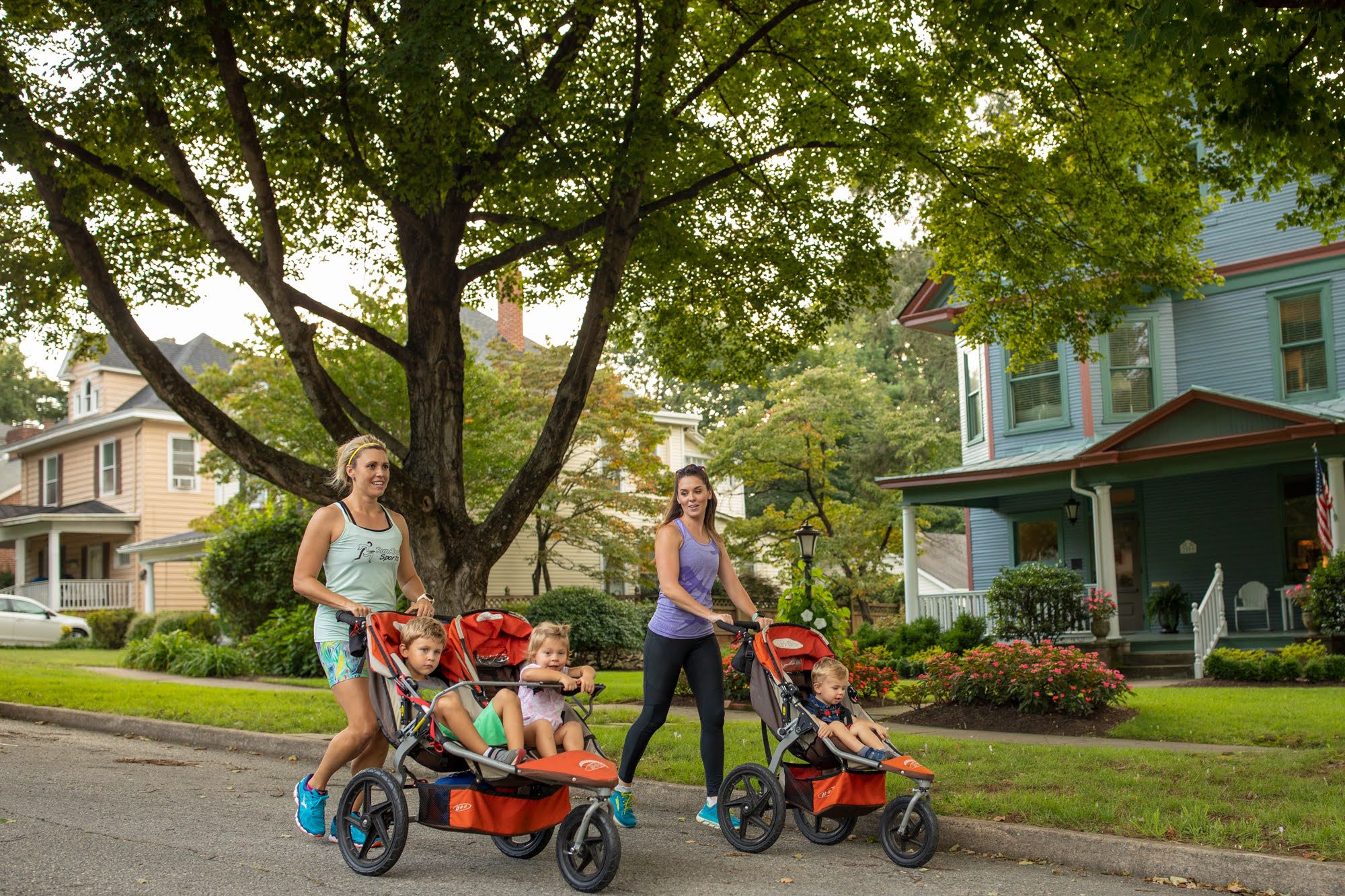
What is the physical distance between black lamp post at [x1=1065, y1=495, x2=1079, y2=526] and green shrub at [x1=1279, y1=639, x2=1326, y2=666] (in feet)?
17.3

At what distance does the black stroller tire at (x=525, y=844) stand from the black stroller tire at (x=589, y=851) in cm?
53

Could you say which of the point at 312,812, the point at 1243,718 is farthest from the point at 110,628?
the point at 1243,718

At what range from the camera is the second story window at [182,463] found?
34375mm

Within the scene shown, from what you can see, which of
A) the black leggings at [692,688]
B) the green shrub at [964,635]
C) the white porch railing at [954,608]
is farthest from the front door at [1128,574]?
the black leggings at [692,688]

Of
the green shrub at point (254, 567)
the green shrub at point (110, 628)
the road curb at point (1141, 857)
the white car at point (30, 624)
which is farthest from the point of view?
the green shrub at point (110, 628)

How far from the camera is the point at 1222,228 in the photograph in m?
20.2

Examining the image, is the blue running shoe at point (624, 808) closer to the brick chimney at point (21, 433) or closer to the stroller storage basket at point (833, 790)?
the stroller storage basket at point (833, 790)

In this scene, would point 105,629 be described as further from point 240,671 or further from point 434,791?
point 434,791

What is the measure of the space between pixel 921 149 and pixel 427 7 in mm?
5185

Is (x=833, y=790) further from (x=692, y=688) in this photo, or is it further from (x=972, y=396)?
(x=972, y=396)

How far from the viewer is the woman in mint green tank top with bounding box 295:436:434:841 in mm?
6078

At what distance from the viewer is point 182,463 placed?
34656 mm

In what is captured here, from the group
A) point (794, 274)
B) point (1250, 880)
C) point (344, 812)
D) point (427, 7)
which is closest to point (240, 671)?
point (794, 274)

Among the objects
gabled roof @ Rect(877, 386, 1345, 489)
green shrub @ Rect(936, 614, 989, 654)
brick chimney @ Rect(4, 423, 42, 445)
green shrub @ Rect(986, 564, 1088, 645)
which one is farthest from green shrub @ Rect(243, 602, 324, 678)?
brick chimney @ Rect(4, 423, 42, 445)
